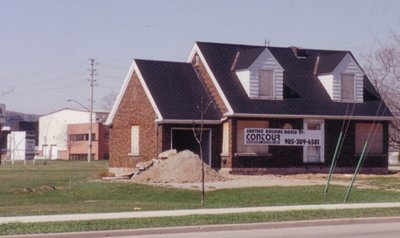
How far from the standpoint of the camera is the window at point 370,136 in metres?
44.4

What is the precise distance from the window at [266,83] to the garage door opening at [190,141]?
3.78m

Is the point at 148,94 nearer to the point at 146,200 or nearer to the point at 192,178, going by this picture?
the point at 192,178

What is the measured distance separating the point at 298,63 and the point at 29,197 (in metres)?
20.9

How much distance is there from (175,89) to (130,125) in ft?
12.1

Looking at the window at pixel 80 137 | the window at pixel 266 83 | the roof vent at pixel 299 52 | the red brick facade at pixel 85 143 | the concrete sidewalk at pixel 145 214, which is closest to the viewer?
the concrete sidewalk at pixel 145 214

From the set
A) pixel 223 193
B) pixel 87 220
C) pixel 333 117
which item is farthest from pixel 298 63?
pixel 87 220

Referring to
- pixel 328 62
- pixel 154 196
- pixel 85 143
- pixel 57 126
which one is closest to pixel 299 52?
pixel 328 62

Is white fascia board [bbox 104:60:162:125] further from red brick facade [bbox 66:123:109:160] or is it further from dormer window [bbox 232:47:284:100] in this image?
red brick facade [bbox 66:123:109:160]

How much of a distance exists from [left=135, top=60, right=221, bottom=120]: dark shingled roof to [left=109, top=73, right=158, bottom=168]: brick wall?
755 millimetres

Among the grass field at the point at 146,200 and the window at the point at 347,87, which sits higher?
the window at the point at 347,87

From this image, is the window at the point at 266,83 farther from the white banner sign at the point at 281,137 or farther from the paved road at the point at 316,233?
the paved road at the point at 316,233

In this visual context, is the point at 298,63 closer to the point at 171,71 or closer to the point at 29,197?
the point at 171,71

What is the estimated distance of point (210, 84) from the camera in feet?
142

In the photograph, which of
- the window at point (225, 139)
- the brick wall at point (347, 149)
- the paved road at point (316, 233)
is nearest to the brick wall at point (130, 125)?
the window at point (225, 139)
